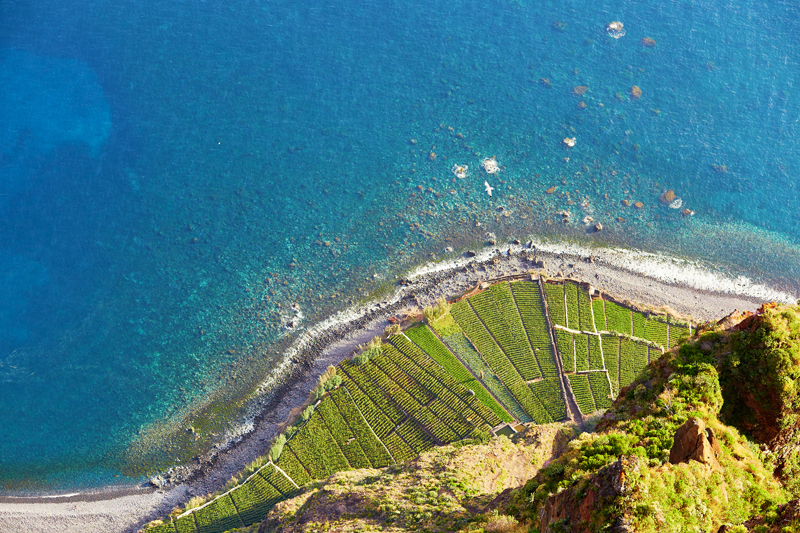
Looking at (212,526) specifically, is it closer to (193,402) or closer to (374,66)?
(193,402)

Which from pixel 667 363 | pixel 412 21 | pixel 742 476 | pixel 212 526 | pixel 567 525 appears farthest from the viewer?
pixel 412 21

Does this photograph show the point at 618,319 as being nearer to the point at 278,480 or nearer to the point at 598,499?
the point at 278,480

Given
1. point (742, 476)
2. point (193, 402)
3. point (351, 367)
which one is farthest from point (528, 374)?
point (193, 402)

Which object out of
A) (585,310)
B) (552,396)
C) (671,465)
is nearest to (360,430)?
(552,396)

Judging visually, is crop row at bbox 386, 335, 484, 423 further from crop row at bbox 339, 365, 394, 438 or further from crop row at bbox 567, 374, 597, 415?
crop row at bbox 567, 374, 597, 415

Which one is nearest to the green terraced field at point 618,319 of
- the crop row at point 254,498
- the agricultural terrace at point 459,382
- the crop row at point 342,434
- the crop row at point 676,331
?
the agricultural terrace at point 459,382

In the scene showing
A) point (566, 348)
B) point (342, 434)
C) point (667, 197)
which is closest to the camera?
point (342, 434)
